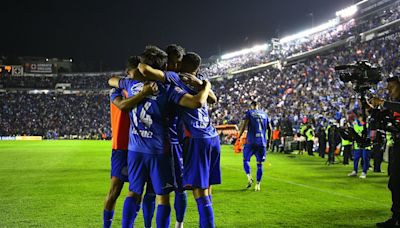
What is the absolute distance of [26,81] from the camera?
78938 mm

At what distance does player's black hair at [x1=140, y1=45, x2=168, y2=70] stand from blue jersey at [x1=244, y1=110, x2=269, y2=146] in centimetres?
621

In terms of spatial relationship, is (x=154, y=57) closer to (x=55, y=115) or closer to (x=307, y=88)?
(x=307, y=88)

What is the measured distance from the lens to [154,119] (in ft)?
15.3

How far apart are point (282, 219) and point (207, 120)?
Result: 2.84 metres

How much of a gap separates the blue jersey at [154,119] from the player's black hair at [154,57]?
231mm

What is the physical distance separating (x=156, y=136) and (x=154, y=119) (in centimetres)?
20

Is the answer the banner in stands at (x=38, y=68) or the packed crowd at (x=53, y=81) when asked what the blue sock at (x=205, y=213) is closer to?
the packed crowd at (x=53, y=81)

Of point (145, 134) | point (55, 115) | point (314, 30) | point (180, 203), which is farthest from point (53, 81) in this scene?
point (145, 134)

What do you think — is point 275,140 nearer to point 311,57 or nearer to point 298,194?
point 298,194

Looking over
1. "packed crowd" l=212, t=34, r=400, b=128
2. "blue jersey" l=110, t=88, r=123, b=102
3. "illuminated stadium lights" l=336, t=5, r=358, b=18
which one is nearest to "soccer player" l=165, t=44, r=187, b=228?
"blue jersey" l=110, t=88, r=123, b=102

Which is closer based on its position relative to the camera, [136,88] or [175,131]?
[136,88]

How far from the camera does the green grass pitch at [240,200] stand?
22.9 ft

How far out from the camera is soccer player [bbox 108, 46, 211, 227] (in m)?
4.57

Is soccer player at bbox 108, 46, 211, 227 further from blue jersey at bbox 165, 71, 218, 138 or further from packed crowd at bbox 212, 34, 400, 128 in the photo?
packed crowd at bbox 212, 34, 400, 128
